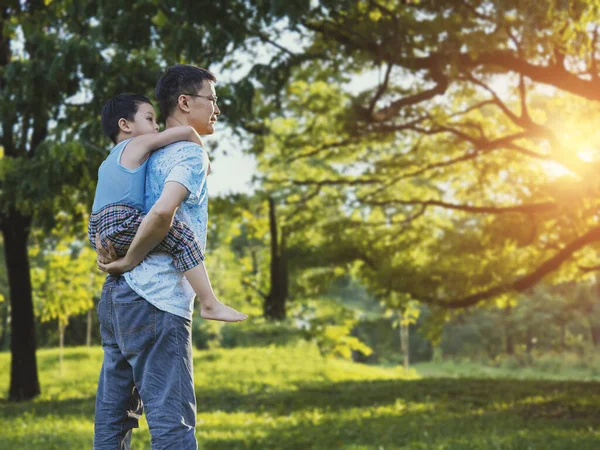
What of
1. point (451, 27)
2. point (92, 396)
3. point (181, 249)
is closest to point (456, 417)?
point (451, 27)

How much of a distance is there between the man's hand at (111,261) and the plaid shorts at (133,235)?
0.06 feet

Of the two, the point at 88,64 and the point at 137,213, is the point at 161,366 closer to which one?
the point at 137,213

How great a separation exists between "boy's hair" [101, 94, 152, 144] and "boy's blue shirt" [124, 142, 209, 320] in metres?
0.27

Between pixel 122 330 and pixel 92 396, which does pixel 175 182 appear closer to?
pixel 122 330

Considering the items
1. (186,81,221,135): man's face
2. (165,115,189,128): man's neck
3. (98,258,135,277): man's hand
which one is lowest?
(98,258,135,277): man's hand

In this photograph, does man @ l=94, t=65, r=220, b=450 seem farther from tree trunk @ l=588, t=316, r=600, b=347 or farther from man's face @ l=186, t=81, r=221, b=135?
tree trunk @ l=588, t=316, r=600, b=347

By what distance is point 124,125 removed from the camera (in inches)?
121

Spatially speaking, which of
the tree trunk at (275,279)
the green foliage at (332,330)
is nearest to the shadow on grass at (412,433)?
the tree trunk at (275,279)

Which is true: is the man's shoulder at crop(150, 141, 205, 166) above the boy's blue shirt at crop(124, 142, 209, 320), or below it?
above

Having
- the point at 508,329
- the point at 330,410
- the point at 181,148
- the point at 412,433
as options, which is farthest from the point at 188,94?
the point at 508,329

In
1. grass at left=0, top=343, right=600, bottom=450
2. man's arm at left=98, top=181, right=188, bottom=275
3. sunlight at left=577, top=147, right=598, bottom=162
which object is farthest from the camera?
sunlight at left=577, top=147, right=598, bottom=162

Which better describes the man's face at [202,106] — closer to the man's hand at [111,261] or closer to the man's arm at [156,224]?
the man's arm at [156,224]

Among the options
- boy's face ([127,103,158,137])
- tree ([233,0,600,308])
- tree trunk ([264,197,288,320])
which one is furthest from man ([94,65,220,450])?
tree trunk ([264,197,288,320])

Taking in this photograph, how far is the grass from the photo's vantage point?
7727mm
